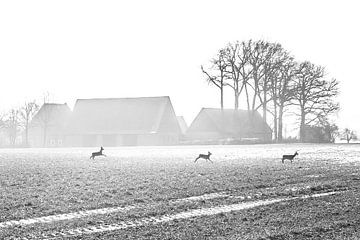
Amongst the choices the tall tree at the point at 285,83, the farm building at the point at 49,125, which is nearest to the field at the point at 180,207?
the tall tree at the point at 285,83

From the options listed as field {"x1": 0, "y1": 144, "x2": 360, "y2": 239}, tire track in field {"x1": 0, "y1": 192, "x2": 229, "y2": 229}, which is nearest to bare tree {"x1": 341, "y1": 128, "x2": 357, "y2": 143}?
field {"x1": 0, "y1": 144, "x2": 360, "y2": 239}

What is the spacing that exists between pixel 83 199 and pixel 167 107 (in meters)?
80.0

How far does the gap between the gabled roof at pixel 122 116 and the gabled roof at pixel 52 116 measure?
6.90 metres

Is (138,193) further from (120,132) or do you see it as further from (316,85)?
(120,132)

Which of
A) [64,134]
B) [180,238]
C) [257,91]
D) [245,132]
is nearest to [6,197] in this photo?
[180,238]

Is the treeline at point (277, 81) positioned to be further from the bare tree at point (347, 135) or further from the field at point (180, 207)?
the field at point (180, 207)

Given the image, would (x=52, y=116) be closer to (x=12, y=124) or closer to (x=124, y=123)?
(x=12, y=124)

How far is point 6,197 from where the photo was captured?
14633mm

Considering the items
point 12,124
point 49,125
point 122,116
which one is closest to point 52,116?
point 49,125

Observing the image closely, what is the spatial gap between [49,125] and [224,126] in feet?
128

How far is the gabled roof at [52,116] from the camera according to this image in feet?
333

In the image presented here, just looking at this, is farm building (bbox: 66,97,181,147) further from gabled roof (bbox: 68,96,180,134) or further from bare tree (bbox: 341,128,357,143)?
bare tree (bbox: 341,128,357,143)

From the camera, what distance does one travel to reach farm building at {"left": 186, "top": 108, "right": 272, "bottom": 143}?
8510cm

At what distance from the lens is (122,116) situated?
9212cm
